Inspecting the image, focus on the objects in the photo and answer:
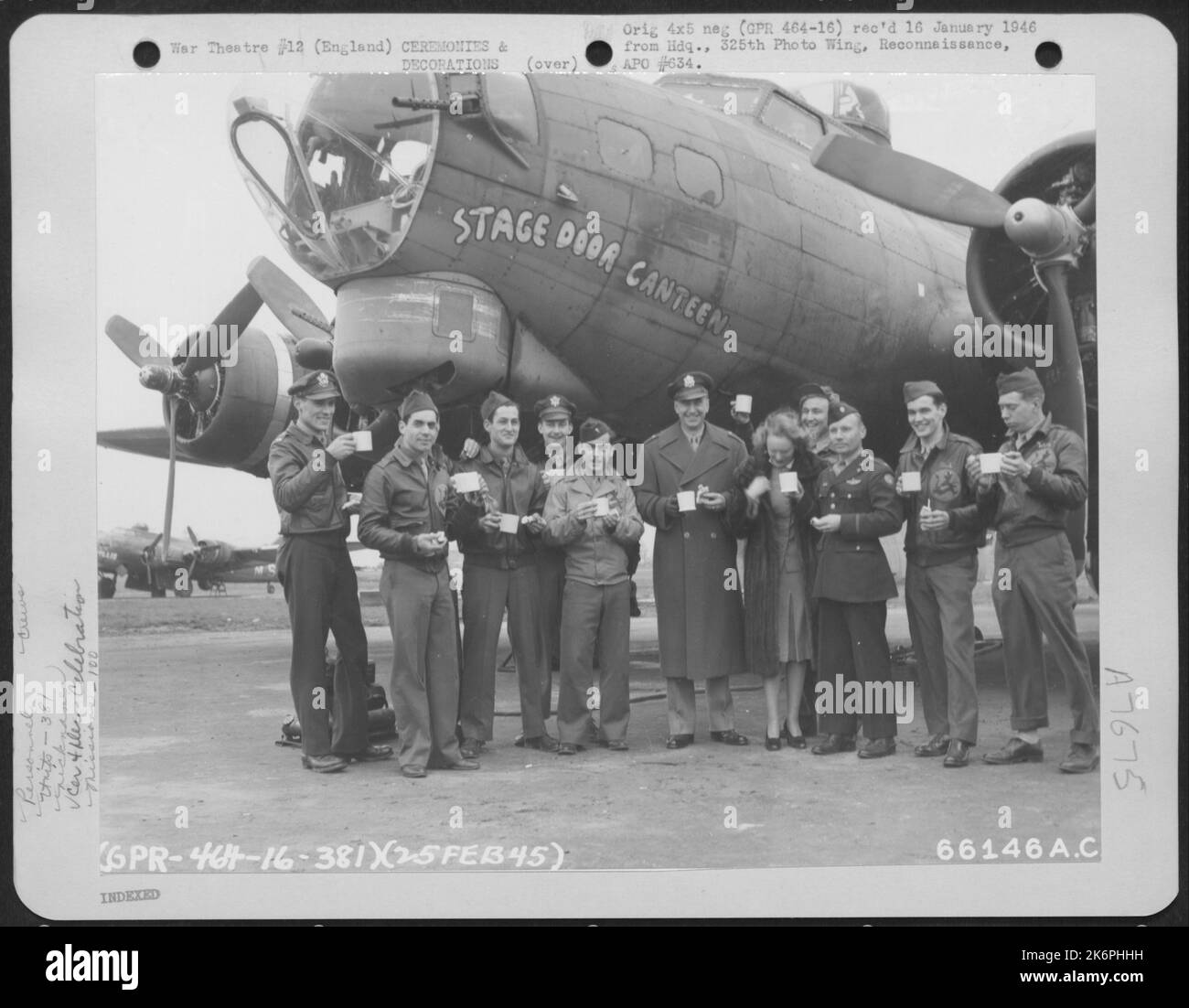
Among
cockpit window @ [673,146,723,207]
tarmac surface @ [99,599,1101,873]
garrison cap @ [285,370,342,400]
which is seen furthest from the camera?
cockpit window @ [673,146,723,207]

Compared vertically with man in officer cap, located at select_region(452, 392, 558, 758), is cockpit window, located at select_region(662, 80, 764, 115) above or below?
above

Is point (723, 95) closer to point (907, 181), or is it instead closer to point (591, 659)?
point (907, 181)

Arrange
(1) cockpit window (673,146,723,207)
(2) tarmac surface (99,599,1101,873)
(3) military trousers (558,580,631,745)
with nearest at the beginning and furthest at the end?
(2) tarmac surface (99,599,1101,873) < (3) military trousers (558,580,631,745) < (1) cockpit window (673,146,723,207)

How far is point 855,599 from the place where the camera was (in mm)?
5430

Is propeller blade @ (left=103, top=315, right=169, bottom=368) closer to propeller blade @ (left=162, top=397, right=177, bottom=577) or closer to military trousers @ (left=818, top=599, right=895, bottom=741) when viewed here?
propeller blade @ (left=162, top=397, right=177, bottom=577)

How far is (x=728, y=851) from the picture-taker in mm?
5160

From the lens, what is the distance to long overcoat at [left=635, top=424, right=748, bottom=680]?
218 inches

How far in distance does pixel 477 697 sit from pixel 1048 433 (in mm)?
2842

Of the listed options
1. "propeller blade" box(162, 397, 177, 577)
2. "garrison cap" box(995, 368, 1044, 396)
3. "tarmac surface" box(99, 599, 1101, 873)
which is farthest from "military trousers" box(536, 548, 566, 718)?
"garrison cap" box(995, 368, 1044, 396)

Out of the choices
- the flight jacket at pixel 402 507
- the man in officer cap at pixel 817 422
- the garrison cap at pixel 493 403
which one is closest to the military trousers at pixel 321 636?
the flight jacket at pixel 402 507

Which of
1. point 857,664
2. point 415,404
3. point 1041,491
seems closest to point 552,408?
point 415,404

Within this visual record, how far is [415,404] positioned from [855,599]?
2164 mm

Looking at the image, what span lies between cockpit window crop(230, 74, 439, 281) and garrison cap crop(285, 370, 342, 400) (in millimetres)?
501

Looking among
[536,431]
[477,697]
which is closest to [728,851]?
[477,697]
